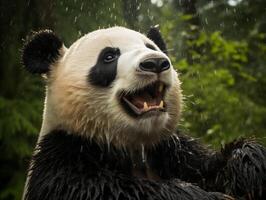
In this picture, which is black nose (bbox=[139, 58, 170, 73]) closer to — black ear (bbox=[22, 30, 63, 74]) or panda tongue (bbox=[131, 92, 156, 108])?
panda tongue (bbox=[131, 92, 156, 108])

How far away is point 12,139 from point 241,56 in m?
4.33

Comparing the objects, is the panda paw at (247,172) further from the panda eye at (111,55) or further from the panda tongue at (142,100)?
the panda eye at (111,55)

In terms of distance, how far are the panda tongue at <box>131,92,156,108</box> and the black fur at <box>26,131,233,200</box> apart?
35cm

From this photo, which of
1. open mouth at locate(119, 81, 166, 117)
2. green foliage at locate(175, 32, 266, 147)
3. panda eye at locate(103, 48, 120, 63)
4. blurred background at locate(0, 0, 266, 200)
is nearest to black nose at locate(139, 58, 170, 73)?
open mouth at locate(119, 81, 166, 117)

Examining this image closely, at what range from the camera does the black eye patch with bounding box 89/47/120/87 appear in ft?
13.3

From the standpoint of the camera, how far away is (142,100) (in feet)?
12.8

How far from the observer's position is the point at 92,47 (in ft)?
13.6

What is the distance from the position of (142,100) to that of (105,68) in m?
0.37

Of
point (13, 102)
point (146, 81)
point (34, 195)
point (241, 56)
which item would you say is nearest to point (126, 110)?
point (146, 81)

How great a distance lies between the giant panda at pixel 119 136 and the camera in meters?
3.72

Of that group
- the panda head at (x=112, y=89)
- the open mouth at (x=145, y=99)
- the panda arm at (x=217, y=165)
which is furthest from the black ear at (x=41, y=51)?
the panda arm at (x=217, y=165)

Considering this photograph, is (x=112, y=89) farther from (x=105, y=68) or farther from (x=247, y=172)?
(x=247, y=172)

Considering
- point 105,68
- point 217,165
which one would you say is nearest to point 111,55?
point 105,68

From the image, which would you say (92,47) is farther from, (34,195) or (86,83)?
(34,195)
